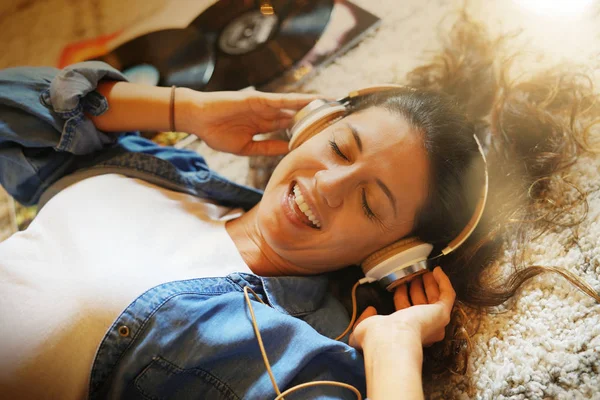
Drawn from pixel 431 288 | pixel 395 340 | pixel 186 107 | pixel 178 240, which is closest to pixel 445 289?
pixel 431 288

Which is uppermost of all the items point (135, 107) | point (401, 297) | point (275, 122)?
point (135, 107)

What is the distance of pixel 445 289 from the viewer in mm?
759

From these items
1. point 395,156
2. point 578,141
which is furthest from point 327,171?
point 578,141

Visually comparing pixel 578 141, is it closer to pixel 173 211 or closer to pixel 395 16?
pixel 395 16

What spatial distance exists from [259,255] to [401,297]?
0.28 metres

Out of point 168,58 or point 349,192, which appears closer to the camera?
point 349,192

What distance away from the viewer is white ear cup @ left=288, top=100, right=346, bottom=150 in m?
0.83

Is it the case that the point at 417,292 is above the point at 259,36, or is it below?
below

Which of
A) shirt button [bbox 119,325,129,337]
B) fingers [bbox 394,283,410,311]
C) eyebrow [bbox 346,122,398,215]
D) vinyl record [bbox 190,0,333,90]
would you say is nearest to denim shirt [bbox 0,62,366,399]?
shirt button [bbox 119,325,129,337]

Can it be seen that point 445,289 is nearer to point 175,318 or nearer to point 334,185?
point 334,185

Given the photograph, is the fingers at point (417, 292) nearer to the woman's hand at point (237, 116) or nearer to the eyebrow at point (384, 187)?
the eyebrow at point (384, 187)

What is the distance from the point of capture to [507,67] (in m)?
0.93

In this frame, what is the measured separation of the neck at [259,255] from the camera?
86cm

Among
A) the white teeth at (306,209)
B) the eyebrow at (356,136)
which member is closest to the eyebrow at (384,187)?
the eyebrow at (356,136)
